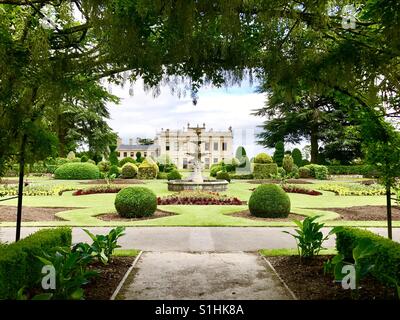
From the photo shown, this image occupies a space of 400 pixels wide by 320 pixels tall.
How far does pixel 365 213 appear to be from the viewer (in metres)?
13.3

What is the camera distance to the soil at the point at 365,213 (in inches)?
490

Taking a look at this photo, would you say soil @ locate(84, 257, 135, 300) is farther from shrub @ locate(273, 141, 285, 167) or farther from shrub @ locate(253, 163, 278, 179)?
shrub @ locate(273, 141, 285, 167)

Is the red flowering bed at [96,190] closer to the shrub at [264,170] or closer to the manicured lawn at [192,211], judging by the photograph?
the manicured lawn at [192,211]

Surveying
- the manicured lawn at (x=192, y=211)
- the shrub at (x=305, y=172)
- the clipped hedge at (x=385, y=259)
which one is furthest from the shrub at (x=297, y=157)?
the clipped hedge at (x=385, y=259)

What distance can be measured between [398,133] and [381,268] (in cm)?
233

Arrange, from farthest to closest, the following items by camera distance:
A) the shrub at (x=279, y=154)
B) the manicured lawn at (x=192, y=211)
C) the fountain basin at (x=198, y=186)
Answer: the shrub at (x=279, y=154) → the fountain basin at (x=198, y=186) → the manicured lawn at (x=192, y=211)

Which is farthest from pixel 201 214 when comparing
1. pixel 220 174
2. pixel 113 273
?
pixel 220 174

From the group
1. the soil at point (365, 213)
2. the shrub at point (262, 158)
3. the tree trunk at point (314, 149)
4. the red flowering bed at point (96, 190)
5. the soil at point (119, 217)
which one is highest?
the tree trunk at point (314, 149)

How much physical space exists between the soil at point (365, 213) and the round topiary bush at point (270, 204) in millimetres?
1747

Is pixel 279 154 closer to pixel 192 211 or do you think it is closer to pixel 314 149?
pixel 314 149

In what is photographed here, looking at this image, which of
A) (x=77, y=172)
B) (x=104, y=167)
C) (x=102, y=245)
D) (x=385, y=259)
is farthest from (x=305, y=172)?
(x=385, y=259)

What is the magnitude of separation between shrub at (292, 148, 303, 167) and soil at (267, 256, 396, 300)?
1184 inches
